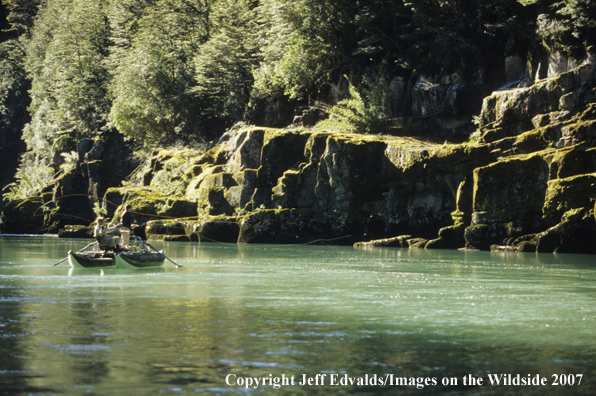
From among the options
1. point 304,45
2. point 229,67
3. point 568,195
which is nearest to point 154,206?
point 229,67

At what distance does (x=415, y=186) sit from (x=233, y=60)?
22385 mm

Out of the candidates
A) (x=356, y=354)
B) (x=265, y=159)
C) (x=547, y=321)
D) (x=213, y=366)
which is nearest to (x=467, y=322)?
(x=547, y=321)

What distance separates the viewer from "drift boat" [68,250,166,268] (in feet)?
68.9

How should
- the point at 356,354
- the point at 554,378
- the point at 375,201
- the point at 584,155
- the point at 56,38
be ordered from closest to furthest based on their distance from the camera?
the point at 554,378 < the point at 356,354 < the point at 584,155 < the point at 375,201 < the point at 56,38

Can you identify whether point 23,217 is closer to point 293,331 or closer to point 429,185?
point 429,185

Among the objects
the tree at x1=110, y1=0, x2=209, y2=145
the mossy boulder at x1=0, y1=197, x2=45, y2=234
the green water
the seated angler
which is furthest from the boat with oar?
the mossy boulder at x1=0, y1=197, x2=45, y2=234

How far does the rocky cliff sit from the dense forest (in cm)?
320

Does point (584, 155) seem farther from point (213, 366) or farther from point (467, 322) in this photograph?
point (213, 366)

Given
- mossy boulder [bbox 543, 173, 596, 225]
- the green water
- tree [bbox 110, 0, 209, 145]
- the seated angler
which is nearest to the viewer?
the green water

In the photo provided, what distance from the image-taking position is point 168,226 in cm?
4084

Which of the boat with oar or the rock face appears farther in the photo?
the rock face

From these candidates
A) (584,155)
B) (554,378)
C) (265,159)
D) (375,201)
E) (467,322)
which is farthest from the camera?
(265,159)

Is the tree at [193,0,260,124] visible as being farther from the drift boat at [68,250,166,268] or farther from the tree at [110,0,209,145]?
the drift boat at [68,250,166,268]

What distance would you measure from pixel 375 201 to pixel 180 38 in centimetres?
3256
